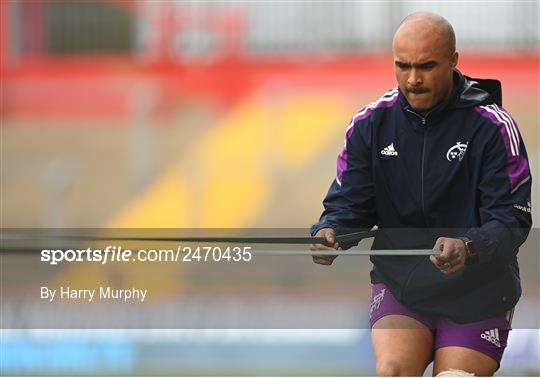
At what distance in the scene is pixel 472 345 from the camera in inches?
135

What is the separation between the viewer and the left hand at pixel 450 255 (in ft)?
10.7

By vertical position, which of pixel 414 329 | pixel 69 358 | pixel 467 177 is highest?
pixel 467 177

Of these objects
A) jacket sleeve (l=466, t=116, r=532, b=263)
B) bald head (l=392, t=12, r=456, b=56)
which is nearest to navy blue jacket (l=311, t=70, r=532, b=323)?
jacket sleeve (l=466, t=116, r=532, b=263)

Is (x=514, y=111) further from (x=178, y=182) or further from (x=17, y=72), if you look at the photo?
(x=17, y=72)

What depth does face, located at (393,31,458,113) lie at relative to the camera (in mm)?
3350

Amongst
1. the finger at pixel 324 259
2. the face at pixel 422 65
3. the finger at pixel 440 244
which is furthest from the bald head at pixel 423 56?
the finger at pixel 324 259

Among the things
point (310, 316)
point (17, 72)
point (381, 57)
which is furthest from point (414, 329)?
point (17, 72)

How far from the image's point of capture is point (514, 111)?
9250mm

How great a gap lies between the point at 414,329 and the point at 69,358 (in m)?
2.73

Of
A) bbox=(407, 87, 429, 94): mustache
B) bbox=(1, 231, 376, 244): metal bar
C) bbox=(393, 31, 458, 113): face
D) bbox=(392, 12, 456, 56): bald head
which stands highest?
bbox=(392, 12, 456, 56): bald head

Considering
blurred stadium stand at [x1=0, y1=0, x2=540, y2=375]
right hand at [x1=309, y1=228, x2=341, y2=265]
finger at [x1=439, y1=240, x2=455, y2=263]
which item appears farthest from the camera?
blurred stadium stand at [x1=0, y1=0, x2=540, y2=375]

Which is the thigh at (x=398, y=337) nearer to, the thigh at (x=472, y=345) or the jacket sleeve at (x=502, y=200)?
the thigh at (x=472, y=345)

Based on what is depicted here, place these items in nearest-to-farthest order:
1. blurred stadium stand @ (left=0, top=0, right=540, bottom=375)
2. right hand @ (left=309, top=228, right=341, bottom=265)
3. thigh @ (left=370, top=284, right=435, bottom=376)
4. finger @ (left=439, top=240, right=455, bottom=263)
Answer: finger @ (left=439, top=240, right=455, bottom=263) → thigh @ (left=370, top=284, right=435, bottom=376) → right hand @ (left=309, top=228, right=341, bottom=265) → blurred stadium stand @ (left=0, top=0, right=540, bottom=375)

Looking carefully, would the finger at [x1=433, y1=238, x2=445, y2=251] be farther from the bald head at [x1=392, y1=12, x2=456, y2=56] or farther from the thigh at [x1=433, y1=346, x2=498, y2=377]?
the bald head at [x1=392, y1=12, x2=456, y2=56]
